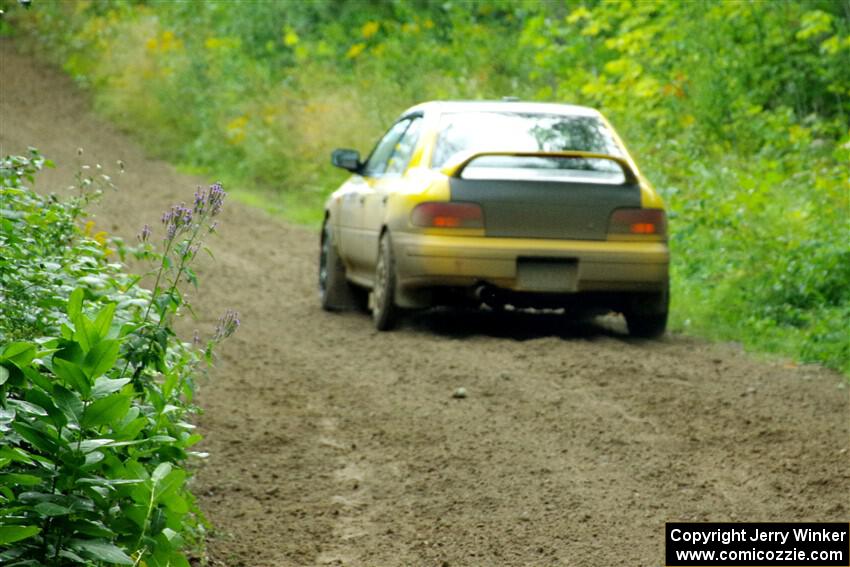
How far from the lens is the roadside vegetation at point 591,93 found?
1210 cm

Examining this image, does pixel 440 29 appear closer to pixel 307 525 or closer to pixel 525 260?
pixel 525 260

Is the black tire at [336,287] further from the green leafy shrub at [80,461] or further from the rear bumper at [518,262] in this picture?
the green leafy shrub at [80,461]

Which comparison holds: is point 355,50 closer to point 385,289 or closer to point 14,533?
point 385,289

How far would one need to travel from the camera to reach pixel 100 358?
4.09 meters

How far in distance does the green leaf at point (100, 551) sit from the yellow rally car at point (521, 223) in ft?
21.1

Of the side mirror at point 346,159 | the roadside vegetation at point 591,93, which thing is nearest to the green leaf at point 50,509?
the roadside vegetation at point 591,93

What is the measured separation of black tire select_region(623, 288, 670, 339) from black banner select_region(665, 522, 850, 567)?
5205 mm

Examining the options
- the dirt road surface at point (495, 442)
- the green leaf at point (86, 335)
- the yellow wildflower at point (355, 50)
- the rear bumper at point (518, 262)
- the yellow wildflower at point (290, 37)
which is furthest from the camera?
the yellow wildflower at point (290, 37)

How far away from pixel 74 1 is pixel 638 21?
20.7m

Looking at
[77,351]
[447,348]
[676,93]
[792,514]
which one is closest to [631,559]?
[792,514]

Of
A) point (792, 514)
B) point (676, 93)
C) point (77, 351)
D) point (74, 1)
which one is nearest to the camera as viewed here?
point (77, 351)

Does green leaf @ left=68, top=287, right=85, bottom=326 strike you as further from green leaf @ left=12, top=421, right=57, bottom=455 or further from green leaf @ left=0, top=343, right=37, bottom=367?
green leaf @ left=12, top=421, right=57, bottom=455

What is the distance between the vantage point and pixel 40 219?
19.5 feet

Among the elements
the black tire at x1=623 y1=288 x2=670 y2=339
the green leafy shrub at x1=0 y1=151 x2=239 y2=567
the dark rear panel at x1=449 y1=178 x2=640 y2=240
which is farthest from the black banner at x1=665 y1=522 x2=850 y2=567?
the black tire at x1=623 y1=288 x2=670 y2=339
